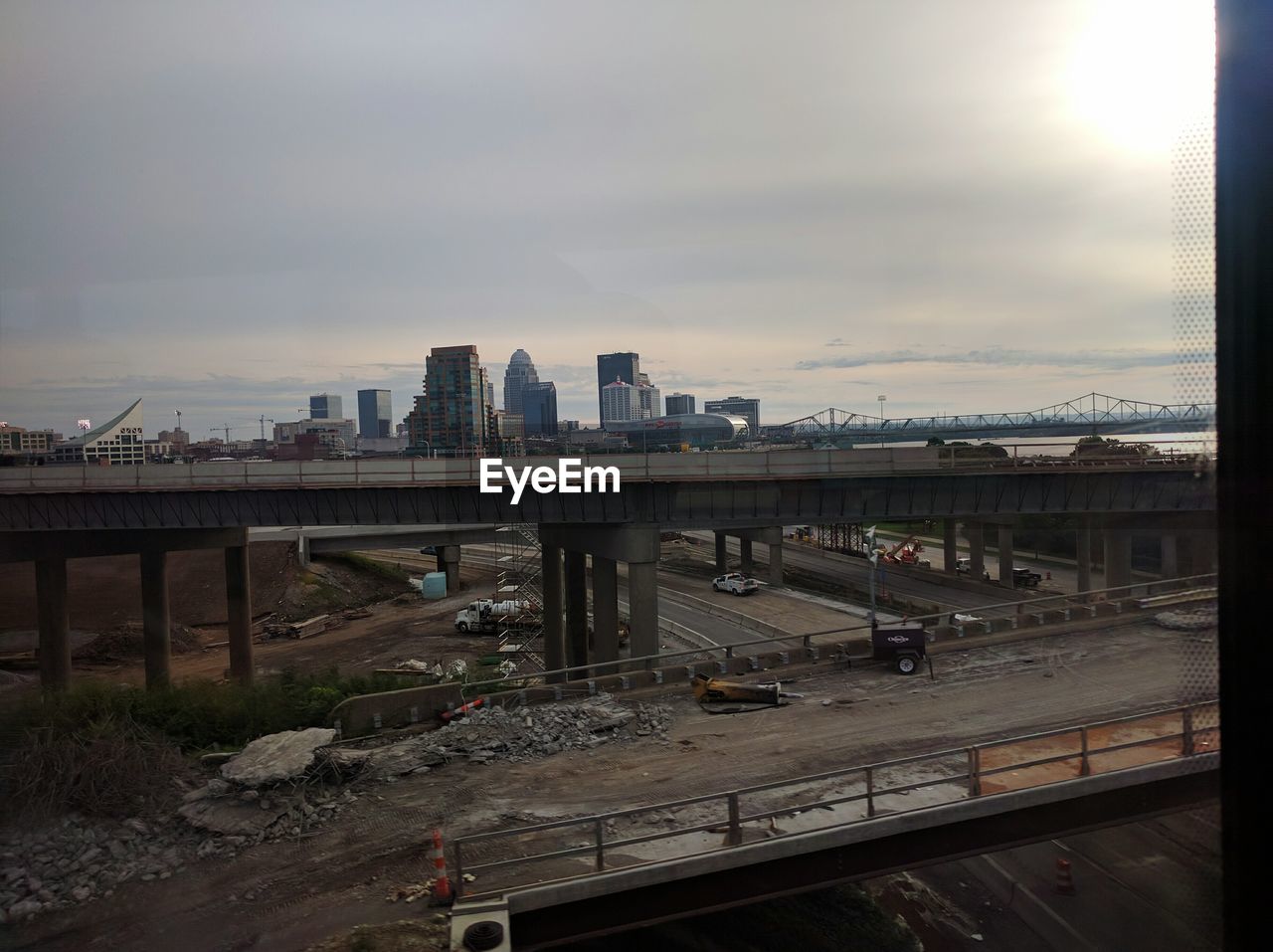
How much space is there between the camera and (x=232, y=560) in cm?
1645

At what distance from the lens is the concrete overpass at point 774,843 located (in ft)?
16.0

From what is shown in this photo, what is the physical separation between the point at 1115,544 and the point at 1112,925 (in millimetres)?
3776

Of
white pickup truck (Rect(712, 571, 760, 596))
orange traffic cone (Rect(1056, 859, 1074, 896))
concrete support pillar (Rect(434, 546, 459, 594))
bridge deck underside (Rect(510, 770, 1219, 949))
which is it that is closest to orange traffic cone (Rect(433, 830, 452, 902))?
bridge deck underside (Rect(510, 770, 1219, 949))

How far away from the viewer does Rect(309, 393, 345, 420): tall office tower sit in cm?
954

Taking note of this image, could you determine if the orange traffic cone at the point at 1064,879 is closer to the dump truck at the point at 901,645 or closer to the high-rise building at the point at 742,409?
the dump truck at the point at 901,645

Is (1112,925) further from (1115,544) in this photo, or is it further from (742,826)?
(1115,544)

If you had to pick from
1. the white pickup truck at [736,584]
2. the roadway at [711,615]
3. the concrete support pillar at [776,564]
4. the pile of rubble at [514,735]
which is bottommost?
the roadway at [711,615]

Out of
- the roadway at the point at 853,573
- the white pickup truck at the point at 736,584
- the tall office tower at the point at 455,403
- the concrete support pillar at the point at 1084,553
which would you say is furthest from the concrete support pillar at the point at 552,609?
the white pickup truck at the point at 736,584

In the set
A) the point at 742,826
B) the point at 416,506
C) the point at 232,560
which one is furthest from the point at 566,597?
the point at 742,826

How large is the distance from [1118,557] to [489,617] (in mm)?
20474

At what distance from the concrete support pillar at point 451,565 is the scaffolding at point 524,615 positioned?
6868 millimetres

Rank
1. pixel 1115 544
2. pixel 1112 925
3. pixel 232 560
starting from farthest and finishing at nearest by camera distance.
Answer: pixel 232 560, pixel 1115 544, pixel 1112 925

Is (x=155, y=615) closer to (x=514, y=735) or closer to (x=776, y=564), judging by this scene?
(x=514, y=735)
